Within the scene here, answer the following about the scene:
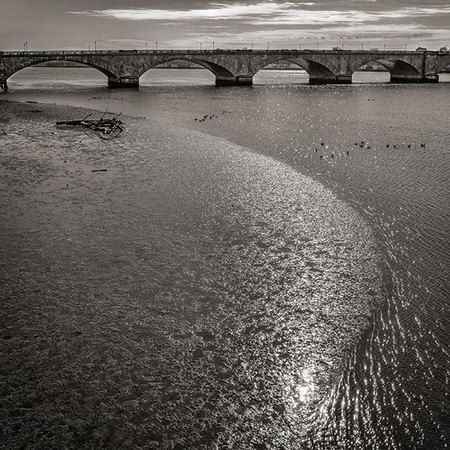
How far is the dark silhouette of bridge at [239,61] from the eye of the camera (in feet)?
183

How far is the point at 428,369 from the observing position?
5465 mm

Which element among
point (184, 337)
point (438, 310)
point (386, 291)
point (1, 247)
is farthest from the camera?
point (1, 247)

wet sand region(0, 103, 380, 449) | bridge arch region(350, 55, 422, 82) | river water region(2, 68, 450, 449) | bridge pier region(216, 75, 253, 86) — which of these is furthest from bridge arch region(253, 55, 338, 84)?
wet sand region(0, 103, 380, 449)

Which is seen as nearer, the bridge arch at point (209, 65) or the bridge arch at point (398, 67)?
the bridge arch at point (209, 65)

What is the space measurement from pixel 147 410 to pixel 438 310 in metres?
4.06

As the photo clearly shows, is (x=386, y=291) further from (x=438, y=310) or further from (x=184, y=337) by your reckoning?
(x=184, y=337)

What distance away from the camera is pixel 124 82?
6175 cm

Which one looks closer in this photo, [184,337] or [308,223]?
[184,337]

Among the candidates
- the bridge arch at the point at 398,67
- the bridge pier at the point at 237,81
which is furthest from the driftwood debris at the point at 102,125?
the bridge arch at the point at 398,67

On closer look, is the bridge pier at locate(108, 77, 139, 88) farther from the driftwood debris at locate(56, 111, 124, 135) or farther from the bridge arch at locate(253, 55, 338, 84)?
the driftwood debris at locate(56, 111, 124, 135)

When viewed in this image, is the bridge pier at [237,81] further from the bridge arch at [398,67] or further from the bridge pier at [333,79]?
the bridge arch at [398,67]

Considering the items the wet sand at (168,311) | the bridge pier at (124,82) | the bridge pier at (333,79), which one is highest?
the wet sand at (168,311)

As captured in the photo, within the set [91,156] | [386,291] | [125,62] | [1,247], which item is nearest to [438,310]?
[386,291]

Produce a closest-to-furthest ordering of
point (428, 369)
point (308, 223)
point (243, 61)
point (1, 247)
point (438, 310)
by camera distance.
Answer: point (428, 369), point (438, 310), point (1, 247), point (308, 223), point (243, 61)
